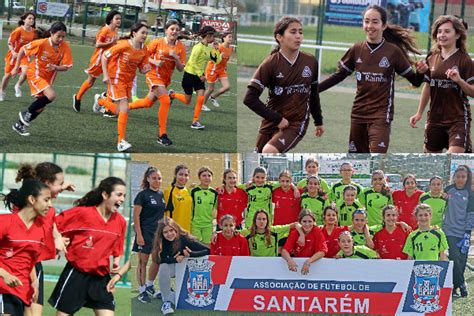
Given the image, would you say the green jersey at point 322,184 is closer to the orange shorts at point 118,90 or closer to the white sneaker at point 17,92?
the orange shorts at point 118,90

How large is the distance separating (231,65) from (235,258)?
7540 mm

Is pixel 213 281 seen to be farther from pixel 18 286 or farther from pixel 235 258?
pixel 18 286

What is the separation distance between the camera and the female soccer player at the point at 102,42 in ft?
40.6

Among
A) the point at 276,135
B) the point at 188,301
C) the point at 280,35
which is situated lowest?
the point at 188,301

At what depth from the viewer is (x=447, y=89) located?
9.25 meters

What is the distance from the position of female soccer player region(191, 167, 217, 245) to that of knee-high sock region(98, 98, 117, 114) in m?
2.79

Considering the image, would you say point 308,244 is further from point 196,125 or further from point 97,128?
point 196,125

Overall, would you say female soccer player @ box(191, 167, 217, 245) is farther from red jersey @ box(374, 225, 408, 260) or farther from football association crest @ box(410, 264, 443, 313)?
football association crest @ box(410, 264, 443, 313)

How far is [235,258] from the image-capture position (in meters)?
8.88

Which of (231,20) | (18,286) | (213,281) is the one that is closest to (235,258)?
(213,281)

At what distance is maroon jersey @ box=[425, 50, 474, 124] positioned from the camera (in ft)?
30.1

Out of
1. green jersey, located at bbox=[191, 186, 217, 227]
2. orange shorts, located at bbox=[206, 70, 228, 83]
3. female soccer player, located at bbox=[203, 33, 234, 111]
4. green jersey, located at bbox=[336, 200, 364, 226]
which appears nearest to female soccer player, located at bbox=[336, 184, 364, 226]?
green jersey, located at bbox=[336, 200, 364, 226]

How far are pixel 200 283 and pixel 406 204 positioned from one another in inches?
77.2

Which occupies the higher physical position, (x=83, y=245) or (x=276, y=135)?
(x=276, y=135)
